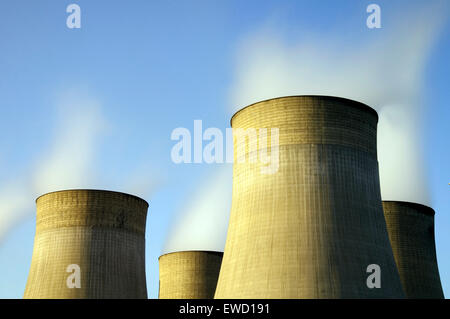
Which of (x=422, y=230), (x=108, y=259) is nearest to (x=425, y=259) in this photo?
(x=422, y=230)

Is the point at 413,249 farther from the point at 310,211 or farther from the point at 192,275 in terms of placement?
the point at 192,275

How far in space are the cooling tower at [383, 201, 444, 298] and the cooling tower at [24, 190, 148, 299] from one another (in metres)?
8.58

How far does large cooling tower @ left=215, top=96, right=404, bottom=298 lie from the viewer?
14375 mm

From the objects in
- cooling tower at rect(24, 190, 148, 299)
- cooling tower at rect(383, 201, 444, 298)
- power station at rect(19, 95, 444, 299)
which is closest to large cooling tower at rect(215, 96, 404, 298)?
power station at rect(19, 95, 444, 299)

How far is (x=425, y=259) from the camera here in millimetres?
22609

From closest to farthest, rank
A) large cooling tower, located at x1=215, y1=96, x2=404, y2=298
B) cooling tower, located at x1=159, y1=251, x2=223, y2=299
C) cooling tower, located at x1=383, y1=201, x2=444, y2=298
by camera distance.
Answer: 1. large cooling tower, located at x1=215, y1=96, x2=404, y2=298
2. cooling tower, located at x1=383, y1=201, x2=444, y2=298
3. cooling tower, located at x1=159, y1=251, x2=223, y2=299

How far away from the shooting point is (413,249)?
73.5ft

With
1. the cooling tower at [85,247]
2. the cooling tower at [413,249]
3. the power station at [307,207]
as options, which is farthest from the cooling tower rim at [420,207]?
the cooling tower at [85,247]

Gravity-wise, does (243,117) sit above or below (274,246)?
above

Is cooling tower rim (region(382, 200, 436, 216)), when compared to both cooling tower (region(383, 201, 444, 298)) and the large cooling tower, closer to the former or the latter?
cooling tower (region(383, 201, 444, 298))

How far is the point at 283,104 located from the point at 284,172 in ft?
5.34

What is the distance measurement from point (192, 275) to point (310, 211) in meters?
14.0

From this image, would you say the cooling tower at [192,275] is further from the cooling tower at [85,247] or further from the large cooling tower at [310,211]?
the large cooling tower at [310,211]
